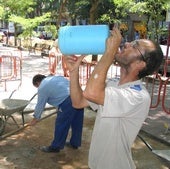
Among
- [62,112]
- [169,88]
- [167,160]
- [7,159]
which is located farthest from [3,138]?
[169,88]

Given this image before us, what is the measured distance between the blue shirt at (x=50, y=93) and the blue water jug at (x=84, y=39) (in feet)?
8.58

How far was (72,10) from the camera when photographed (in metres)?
35.3

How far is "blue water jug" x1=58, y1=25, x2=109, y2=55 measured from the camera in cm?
243

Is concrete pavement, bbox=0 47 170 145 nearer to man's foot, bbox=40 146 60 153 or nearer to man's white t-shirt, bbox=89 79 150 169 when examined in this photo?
man's foot, bbox=40 146 60 153

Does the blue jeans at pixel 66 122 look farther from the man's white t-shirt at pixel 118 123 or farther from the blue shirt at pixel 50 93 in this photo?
the man's white t-shirt at pixel 118 123

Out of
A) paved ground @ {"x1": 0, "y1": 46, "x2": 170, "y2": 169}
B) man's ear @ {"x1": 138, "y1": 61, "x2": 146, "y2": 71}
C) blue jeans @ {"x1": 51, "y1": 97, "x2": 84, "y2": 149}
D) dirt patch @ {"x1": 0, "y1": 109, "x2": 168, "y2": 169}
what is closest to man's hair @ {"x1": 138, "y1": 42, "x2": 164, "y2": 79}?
man's ear @ {"x1": 138, "y1": 61, "x2": 146, "y2": 71}

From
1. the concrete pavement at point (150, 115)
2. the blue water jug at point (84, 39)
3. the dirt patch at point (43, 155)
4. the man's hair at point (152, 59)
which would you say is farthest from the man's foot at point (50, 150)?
the man's hair at point (152, 59)

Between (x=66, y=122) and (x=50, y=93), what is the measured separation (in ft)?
1.54

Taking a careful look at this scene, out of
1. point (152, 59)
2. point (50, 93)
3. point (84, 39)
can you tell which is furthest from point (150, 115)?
point (152, 59)

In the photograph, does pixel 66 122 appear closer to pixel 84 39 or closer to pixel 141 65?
pixel 84 39

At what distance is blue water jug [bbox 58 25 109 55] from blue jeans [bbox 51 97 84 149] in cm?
267

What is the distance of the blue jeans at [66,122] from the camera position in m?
5.14

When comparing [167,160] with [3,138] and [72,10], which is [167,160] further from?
[72,10]

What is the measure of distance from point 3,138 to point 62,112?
1.26m
